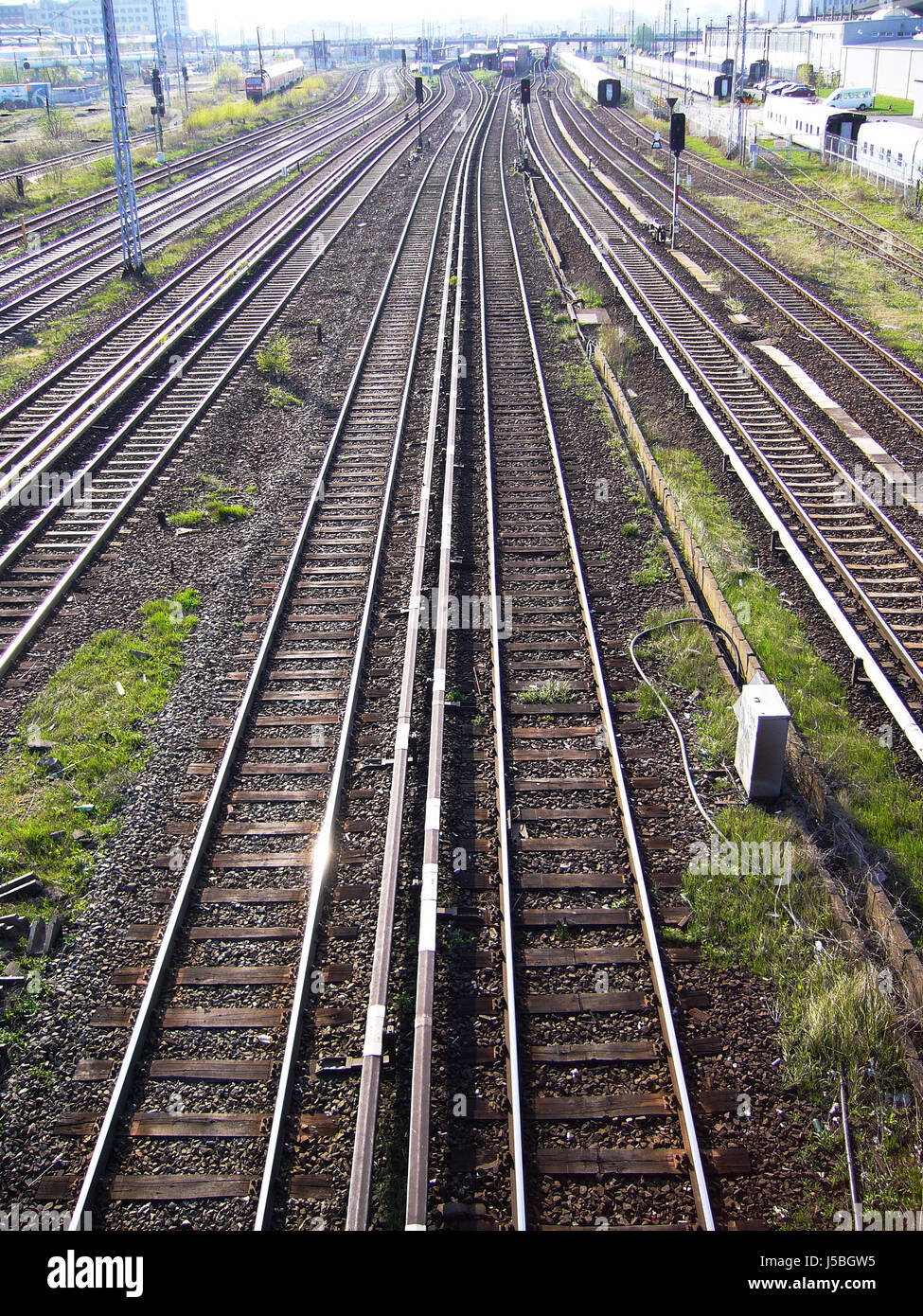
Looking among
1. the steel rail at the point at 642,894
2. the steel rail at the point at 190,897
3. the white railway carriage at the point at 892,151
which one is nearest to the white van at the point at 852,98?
the white railway carriage at the point at 892,151

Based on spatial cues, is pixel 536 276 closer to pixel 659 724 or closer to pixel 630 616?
pixel 630 616

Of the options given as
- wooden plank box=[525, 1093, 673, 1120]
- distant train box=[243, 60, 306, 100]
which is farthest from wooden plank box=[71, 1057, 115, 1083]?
distant train box=[243, 60, 306, 100]

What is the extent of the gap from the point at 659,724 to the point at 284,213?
24.7m

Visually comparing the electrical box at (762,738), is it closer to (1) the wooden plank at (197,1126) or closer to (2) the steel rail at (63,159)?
(1) the wooden plank at (197,1126)

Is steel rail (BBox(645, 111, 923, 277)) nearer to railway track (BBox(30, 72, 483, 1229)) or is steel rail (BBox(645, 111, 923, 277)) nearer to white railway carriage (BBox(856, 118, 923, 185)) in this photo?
white railway carriage (BBox(856, 118, 923, 185))

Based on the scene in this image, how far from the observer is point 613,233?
2550 cm

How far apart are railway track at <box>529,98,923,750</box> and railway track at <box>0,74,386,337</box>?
1170cm

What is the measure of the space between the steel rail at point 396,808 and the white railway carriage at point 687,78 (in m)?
43.2

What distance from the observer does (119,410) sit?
15.6 m

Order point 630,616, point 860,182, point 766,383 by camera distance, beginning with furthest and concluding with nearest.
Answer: point 860,182 < point 766,383 < point 630,616

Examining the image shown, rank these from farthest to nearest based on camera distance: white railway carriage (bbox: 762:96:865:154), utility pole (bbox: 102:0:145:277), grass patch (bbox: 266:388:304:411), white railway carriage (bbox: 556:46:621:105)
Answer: white railway carriage (bbox: 556:46:621:105)
white railway carriage (bbox: 762:96:865:154)
utility pole (bbox: 102:0:145:277)
grass patch (bbox: 266:388:304:411)

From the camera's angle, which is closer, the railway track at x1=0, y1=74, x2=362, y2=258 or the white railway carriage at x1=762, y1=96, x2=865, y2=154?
the railway track at x1=0, y1=74, x2=362, y2=258

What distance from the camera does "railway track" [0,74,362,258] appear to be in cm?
2800
